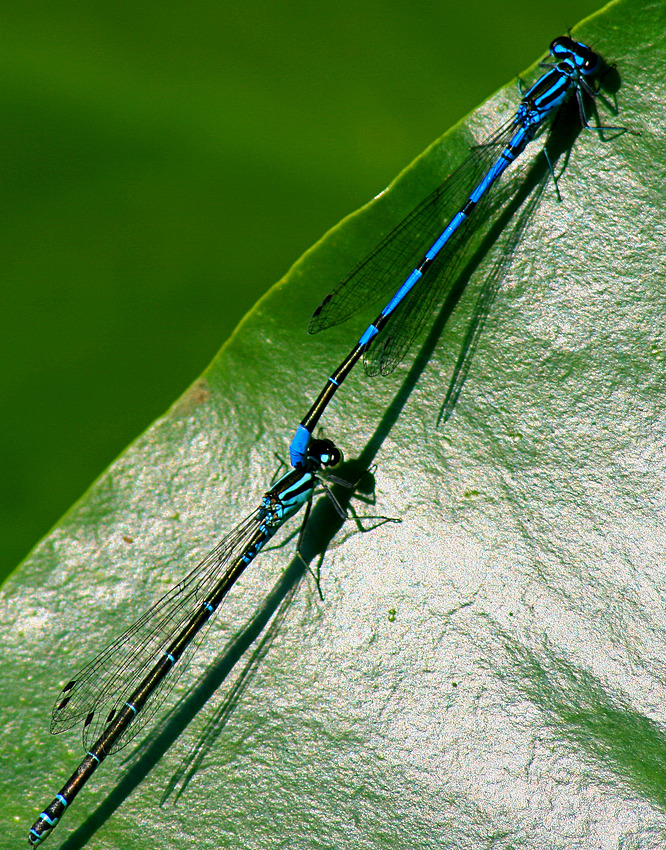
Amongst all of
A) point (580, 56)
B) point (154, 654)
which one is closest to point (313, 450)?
point (154, 654)

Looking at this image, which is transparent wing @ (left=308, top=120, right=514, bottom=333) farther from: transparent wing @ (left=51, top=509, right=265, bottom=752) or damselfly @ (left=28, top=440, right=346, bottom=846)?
transparent wing @ (left=51, top=509, right=265, bottom=752)

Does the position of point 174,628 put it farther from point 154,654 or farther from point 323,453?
point 323,453

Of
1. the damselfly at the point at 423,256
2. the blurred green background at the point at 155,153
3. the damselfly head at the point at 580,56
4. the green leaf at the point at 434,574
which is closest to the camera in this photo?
the green leaf at the point at 434,574

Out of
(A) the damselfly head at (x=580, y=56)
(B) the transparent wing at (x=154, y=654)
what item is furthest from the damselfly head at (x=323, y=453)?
(A) the damselfly head at (x=580, y=56)

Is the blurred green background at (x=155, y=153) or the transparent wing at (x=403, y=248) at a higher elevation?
the blurred green background at (x=155, y=153)

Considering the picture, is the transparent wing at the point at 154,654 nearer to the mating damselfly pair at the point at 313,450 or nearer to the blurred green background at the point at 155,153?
the mating damselfly pair at the point at 313,450

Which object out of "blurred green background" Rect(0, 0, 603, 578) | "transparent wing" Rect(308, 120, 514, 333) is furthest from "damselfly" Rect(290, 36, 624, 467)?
"blurred green background" Rect(0, 0, 603, 578)

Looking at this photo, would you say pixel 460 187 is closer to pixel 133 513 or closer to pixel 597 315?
pixel 597 315

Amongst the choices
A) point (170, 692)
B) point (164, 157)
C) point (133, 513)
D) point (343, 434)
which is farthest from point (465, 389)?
point (164, 157)
